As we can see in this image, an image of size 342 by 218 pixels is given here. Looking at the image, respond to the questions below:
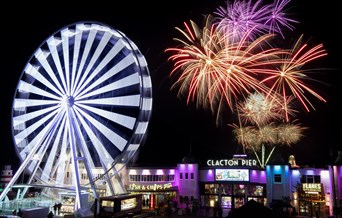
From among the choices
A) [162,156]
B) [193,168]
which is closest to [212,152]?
[162,156]

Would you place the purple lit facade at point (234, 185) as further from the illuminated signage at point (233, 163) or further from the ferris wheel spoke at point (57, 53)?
the ferris wheel spoke at point (57, 53)

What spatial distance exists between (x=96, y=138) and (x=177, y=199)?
48.6ft

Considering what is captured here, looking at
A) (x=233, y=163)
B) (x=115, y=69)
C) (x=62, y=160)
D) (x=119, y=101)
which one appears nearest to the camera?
(x=119, y=101)

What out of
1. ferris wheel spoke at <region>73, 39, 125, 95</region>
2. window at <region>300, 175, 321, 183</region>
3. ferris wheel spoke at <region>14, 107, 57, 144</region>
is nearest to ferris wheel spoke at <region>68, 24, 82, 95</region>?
ferris wheel spoke at <region>73, 39, 125, 95</region>

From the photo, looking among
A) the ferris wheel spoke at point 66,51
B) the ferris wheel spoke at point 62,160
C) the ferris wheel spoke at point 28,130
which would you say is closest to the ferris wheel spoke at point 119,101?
the ferris wheel spoke at point 66,51

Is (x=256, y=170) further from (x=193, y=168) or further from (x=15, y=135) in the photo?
(x=15, y=135)

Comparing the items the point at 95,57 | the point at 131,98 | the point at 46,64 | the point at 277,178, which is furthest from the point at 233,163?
the point at 46,64

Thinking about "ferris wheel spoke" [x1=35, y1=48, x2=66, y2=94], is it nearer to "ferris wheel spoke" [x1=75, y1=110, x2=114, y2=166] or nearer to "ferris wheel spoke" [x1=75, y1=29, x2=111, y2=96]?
"ferris wheel spoke" [x1=75, y1=29, x2=111, y2=96]

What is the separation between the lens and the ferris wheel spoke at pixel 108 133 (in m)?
33.8

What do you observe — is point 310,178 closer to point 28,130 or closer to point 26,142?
point 28,130

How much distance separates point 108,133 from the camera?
34438 millimetres

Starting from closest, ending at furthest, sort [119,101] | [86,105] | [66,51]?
[119,101] → [86,105] → [66,51]

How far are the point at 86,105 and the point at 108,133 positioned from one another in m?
3.95

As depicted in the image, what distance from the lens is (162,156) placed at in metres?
77.8
